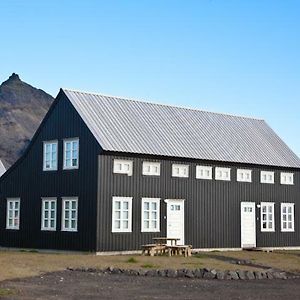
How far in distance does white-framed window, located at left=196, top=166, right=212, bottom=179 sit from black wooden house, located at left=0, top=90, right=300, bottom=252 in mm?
59

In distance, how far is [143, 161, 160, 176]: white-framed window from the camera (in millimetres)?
37625

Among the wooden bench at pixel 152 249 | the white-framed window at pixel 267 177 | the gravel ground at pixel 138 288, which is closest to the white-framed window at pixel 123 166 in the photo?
the wooden bench at pixel 152 249

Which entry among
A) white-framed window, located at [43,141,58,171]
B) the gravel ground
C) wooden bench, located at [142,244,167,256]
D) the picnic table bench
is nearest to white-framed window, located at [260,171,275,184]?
the picnic table bench

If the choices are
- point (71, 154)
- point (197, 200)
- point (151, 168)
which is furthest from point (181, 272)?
point (197, 200)

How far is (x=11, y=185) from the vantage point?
139 feet

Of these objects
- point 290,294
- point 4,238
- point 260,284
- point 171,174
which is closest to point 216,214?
point 171,174

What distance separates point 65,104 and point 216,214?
11.0m

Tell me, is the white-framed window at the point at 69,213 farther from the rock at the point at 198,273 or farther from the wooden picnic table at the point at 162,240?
the rock at the point at 198,273

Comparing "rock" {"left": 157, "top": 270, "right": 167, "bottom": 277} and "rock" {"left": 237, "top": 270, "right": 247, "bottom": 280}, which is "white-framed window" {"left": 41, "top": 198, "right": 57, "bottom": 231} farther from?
"rock" {"left": 237, "top": 270, "right": 247, "bottom": 280}

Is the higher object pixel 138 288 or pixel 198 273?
pixel 198 273

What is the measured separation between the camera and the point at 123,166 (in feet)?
120

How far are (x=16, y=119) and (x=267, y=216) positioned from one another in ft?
451

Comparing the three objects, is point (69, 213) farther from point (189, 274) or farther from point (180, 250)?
point (189, 274)

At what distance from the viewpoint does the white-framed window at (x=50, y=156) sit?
129 feet
